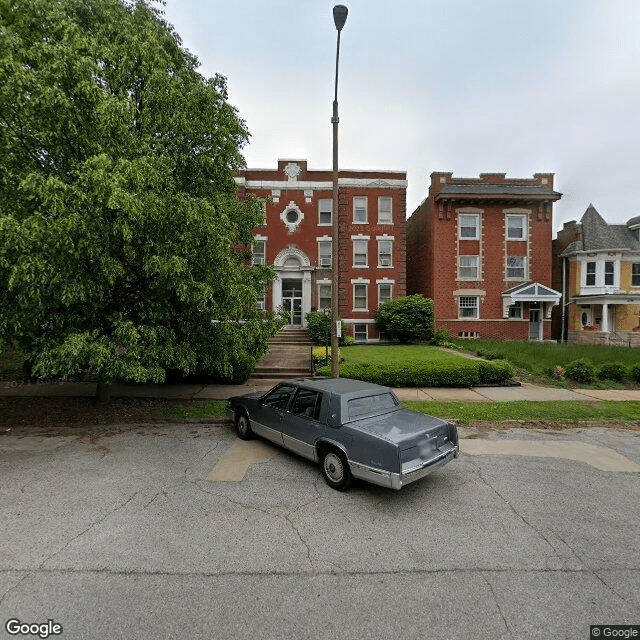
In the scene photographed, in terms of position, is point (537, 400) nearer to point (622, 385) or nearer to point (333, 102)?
point (622, 385)

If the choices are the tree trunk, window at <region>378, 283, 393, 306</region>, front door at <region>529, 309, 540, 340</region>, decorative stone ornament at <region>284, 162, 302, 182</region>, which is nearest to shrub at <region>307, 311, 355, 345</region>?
window at <region>378, 283, 393, 306</region>

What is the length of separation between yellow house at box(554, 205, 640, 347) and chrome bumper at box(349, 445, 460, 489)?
26.1 m

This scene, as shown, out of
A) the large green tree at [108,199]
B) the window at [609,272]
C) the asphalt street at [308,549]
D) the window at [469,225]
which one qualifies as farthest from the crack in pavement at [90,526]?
the window at [609,272]

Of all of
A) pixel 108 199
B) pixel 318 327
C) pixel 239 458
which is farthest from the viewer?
pixel 318 327

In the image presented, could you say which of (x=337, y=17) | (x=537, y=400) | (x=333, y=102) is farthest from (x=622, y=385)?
(x=337, y=17)

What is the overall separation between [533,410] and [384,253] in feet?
54.0

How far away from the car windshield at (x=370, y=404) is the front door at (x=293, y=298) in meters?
17.8

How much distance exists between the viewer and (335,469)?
4.96 meters

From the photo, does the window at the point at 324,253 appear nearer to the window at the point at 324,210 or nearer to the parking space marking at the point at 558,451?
the window at the point at 324,210

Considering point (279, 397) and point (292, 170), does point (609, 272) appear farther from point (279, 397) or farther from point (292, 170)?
point (279, 397)

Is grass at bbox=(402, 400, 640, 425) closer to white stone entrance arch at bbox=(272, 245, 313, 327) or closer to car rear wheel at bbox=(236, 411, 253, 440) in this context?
car rear wheel at bbox=(236, 411, 253, 440)

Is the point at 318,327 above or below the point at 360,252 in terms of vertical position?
below

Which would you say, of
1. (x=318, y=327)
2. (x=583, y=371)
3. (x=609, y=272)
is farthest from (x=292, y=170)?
(x=609, y=272)

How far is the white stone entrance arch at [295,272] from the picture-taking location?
23016 mm
